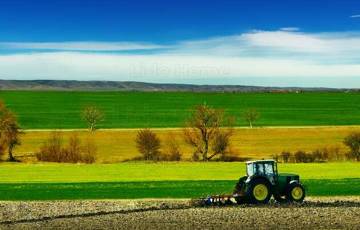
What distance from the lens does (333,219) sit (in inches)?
961

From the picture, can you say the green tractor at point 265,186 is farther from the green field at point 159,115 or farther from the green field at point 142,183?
the green field at point 159,115

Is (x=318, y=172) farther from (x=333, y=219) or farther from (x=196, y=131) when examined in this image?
(x=196, y=131)

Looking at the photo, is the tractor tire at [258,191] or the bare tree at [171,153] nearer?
the tractor tire at [258,191]

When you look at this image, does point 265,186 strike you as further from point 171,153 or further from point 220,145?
point 220,145

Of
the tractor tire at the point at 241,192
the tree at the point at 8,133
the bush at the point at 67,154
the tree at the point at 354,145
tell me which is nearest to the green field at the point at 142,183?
the tractor tire at the point at 241,192

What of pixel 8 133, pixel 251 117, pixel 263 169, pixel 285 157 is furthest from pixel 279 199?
pixel 251 117

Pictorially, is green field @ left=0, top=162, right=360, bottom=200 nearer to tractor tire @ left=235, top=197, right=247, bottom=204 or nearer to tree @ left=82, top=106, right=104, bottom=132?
tractor tire @ left=235, top=197, right=247, bottom=204

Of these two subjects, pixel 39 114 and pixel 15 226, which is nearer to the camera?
pixel 15 226

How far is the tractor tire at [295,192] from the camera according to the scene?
28.8m

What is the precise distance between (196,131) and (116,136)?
1968cm

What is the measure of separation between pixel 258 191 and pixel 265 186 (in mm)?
357

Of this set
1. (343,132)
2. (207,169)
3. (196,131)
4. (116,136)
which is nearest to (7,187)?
(207,169)

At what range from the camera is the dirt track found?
2342cm

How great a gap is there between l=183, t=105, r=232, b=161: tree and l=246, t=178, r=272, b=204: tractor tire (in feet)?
162
